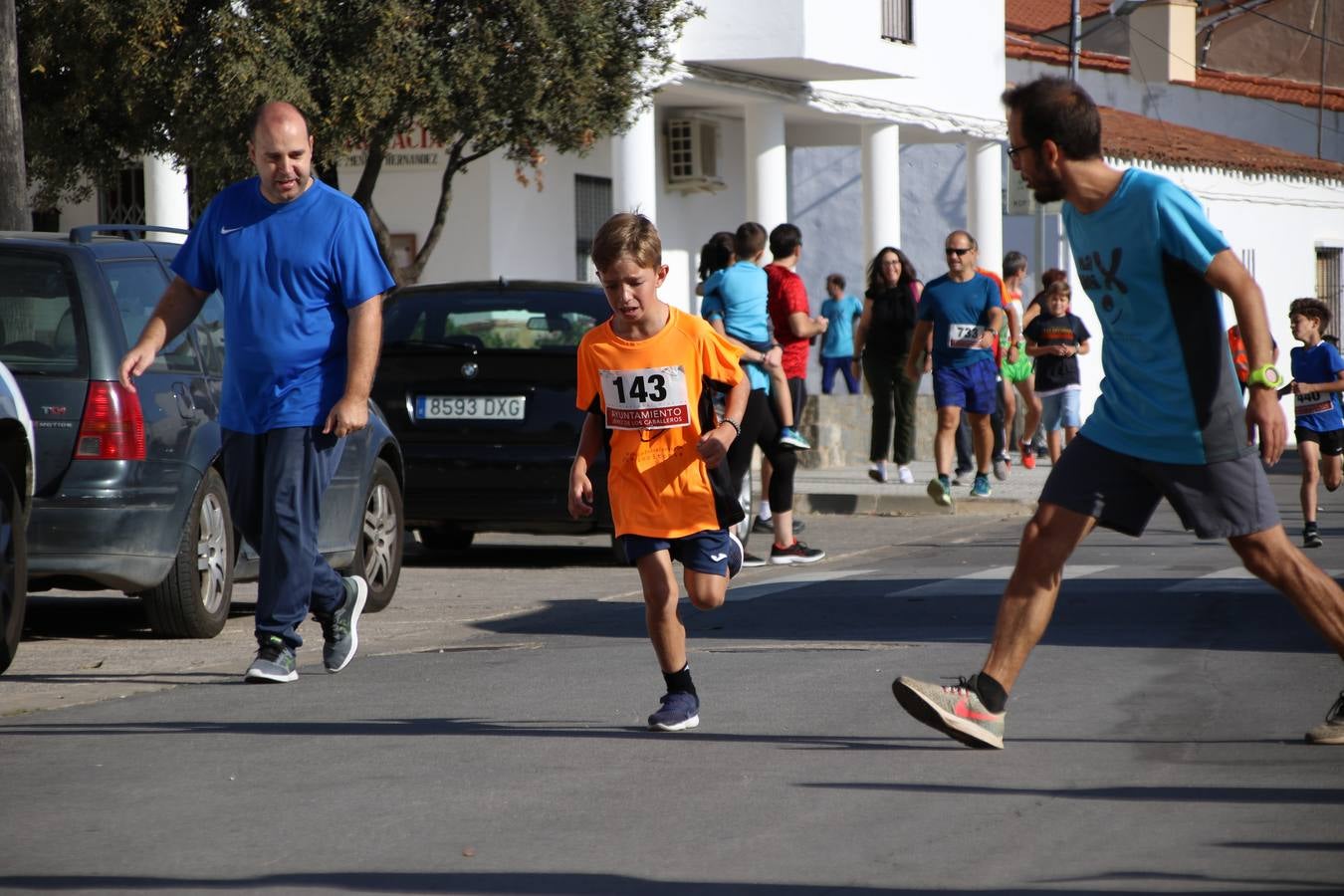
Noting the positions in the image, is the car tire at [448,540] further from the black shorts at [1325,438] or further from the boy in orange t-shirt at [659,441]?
the boy in orange t-shirt at [659,441]

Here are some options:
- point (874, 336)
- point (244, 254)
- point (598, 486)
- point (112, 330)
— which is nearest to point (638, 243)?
point (244, 254)

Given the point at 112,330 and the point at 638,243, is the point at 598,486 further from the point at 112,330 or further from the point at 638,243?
the point at 638,243

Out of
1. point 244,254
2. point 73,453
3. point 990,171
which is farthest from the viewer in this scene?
point 990,171

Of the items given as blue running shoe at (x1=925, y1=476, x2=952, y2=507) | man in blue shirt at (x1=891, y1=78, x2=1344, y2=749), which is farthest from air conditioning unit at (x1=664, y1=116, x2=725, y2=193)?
man in blue shirt at (x1=891, y1=78, x2=1344, y2=749)

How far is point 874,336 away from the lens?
18953 millimetres

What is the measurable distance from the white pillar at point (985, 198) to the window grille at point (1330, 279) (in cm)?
1031

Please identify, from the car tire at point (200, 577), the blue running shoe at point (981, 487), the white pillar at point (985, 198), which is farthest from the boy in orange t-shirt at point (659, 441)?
the white pillar at point (985, 198)

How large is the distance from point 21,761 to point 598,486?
6.00m

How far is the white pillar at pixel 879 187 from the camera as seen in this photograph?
91.5 feet

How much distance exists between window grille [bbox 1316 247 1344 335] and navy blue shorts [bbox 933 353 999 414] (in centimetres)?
2364

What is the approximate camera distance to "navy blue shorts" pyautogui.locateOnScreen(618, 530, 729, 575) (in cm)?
665

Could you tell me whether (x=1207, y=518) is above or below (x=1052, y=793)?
above

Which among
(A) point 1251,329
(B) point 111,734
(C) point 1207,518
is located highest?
(A) point 1251,329

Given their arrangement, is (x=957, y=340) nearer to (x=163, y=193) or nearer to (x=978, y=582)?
(x=978, y=582)
